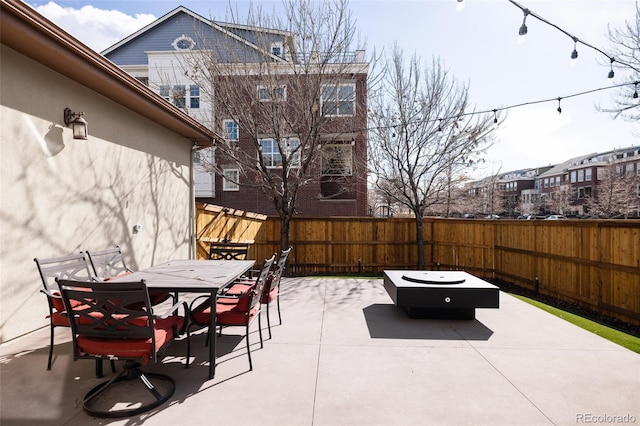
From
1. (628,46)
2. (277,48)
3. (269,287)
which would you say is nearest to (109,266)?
(269,287)

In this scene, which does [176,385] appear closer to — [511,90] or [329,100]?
[329,100]

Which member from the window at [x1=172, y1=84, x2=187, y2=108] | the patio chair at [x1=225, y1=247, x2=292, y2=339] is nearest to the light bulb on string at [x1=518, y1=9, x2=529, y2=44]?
the patio chair at [x1=225, y1=247, x2=292, y2=339]

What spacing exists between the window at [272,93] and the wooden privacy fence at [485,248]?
3094 millimetres

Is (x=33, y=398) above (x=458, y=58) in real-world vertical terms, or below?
below

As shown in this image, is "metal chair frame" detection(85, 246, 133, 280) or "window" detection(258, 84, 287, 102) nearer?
"metal chair frame" detection(85, 246, 133, 280)

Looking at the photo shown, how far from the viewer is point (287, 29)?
826cm

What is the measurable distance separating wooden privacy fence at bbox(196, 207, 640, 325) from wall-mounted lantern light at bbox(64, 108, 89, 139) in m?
3.83

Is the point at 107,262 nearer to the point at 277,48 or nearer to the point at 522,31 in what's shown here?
the point at 522,31

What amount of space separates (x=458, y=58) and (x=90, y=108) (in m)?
8.93

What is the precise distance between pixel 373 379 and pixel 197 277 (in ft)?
7.15

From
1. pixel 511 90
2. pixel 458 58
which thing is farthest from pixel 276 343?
pixel 458 58

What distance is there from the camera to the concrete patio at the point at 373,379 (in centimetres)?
268

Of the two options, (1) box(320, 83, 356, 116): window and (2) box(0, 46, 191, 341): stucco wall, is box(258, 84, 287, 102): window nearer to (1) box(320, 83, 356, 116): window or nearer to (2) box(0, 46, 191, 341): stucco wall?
(1) box(320, 83, 356, 116): window

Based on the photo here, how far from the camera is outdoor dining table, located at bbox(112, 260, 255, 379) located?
333 cm
